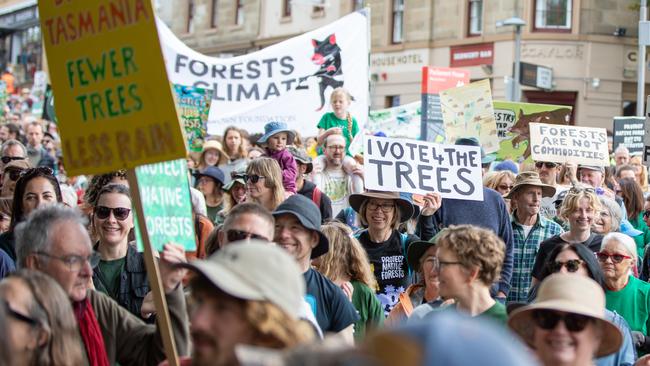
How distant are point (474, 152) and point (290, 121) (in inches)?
232

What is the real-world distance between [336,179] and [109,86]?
653 cm

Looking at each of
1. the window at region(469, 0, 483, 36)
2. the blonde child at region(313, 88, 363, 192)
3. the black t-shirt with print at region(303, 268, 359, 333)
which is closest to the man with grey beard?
the blonde child at region(313, 88, 363, 192)

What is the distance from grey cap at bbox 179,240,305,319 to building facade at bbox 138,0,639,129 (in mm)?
30218

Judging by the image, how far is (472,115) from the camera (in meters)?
13.7

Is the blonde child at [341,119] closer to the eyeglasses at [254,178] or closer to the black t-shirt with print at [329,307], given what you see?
the eyeglasses at [254,178]

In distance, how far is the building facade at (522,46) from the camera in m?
33.0

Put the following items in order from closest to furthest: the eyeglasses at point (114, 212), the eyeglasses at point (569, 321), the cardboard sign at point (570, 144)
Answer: the eyeglasses at point (569, 321) → the eyeglasses at point (114, 212) → the cardboard sign at point (570, 144)

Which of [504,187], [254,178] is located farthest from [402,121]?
[254,178]

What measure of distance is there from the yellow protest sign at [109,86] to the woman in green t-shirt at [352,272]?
222cm

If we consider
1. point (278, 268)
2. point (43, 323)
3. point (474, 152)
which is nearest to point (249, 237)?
point (43, 323)

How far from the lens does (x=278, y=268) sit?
108 inches

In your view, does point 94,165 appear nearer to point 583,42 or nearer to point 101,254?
point 101,254

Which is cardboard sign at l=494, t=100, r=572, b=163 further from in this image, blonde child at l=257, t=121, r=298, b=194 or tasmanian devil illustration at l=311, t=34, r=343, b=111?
blonde child at l=257, t=121, r=298, b=194

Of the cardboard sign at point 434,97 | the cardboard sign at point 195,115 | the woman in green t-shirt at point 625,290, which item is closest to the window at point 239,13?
the cardboard sign at point 434,97
